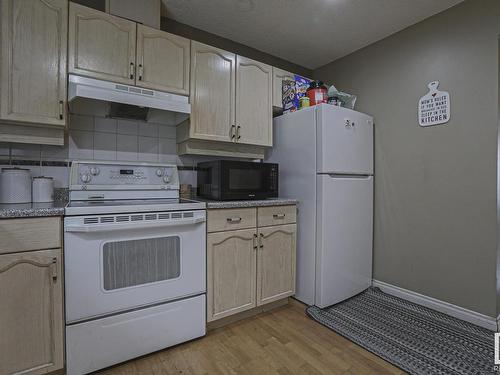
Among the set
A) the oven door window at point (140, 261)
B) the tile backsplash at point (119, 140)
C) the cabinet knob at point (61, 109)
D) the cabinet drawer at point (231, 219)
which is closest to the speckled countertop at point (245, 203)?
the cabinet drawer at point (231, 219)

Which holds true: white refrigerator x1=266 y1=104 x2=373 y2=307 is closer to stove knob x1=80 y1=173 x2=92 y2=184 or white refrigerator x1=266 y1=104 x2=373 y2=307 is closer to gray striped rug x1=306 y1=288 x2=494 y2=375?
gray striped rug x1=306 y1=288 x2=494 y2=375

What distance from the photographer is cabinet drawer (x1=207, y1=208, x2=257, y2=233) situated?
1746 millimetres

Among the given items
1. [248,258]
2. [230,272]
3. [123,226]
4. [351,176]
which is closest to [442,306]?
[351,176]

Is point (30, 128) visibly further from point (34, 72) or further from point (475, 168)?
point (475, 168)

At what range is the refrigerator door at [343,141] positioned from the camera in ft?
6.62

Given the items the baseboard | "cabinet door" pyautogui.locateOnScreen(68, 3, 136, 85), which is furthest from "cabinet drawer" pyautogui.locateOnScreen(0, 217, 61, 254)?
the baseboard

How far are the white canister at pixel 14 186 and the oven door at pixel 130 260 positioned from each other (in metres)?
0.52

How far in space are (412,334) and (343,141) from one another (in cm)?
146

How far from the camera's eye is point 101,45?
1.62 m

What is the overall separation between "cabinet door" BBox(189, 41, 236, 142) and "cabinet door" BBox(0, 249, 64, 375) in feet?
3.94

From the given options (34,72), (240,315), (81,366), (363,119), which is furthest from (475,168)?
(34,72)

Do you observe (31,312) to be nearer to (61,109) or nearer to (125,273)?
(125,273)

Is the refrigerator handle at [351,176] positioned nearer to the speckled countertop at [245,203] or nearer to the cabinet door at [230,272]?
the speckled countertop at [245,203]

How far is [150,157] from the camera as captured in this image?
213 centimetres
